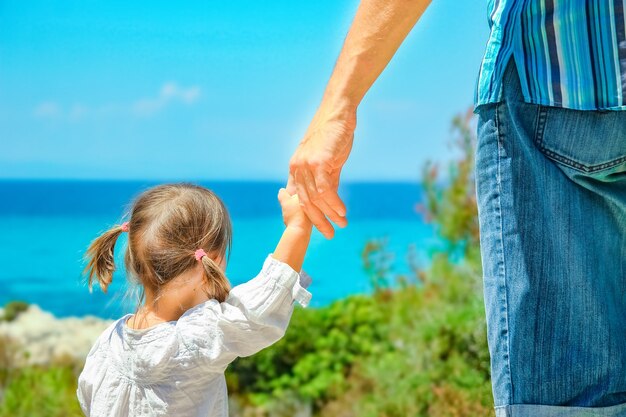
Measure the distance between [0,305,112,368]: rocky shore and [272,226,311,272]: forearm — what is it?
298 centimetres

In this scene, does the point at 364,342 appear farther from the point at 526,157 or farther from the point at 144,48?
the point at 144,48

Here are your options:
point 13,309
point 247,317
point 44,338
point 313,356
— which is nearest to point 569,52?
point 247,317

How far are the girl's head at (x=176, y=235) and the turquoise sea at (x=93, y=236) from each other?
3.17m

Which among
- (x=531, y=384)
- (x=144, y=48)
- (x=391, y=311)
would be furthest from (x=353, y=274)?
(x=531, y=384)

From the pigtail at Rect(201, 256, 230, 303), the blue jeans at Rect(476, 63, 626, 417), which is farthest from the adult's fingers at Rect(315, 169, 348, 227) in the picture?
the blue jeans at Rect(476, 63, 626, 417)

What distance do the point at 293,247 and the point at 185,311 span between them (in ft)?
0.93

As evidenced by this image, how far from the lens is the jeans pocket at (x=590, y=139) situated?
47.9 inches

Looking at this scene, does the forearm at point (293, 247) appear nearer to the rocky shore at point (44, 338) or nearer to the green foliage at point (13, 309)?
the rocky shore at point (44, 338)

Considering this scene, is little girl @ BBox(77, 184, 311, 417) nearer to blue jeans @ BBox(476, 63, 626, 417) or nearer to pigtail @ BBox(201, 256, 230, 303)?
pigtail @ BBox(201, 256, 230, 303)

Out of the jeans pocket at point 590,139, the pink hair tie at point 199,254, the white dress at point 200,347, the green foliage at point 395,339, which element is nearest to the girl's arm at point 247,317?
the white dress at point 200,347

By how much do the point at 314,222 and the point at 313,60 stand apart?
6.05 metres

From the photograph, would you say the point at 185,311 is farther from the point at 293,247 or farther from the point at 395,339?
the point at 395,339

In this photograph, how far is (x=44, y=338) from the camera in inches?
191

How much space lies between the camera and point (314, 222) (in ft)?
5.91
